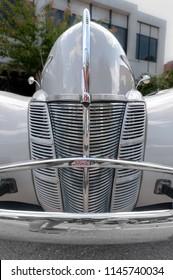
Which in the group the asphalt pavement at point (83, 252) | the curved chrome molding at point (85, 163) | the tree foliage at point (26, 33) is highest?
the tree foliage at point (26, 33)

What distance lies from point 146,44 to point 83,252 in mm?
19831

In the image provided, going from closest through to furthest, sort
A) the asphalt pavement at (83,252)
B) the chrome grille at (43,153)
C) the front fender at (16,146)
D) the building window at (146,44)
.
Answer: the chrome grille at (43,153)
the front fender at (16,146)
the asphalt pavement at (83,252)
the building window at (146,44)

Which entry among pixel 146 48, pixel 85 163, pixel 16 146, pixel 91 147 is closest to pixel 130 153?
pixel 91 147

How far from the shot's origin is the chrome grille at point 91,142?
1.79 meters

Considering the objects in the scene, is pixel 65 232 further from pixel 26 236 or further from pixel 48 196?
pixel 48 196

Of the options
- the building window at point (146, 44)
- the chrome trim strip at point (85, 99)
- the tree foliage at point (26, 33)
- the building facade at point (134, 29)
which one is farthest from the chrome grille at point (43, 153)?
the building window at point (146, 44)

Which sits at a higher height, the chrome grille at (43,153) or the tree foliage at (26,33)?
the tree foliage at (26,33)

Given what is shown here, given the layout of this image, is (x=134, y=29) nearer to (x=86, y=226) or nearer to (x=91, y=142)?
(x=91, y=142)

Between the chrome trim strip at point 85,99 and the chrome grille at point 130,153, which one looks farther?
the chrome grille at point 130,153

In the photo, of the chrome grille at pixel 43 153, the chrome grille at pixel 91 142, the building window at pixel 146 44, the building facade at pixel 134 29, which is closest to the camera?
the chrome grille at pixel 91 142

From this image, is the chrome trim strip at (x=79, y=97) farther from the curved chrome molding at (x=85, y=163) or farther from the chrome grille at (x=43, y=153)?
the curved chrome molding at (x=85, y=163)

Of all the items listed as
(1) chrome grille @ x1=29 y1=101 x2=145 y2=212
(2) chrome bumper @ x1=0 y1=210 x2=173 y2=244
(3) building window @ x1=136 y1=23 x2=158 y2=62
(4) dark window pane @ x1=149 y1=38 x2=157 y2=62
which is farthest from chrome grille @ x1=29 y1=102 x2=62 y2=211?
(4) dark window pane @ x1=149 y1=38 x2=157 y2=62

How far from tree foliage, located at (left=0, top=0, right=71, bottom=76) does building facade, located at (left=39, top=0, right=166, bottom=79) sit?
5608mm

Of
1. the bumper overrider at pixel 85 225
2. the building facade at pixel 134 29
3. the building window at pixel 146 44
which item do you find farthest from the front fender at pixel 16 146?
the building window at pixel 146 44
